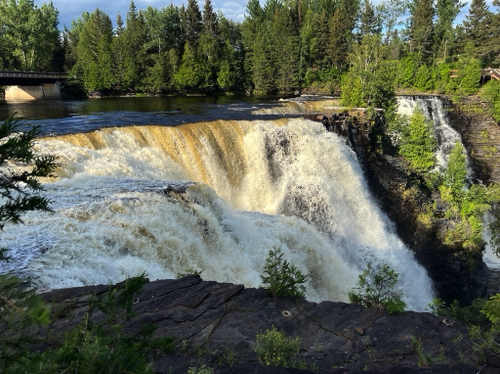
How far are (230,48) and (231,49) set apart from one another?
0.93 ft

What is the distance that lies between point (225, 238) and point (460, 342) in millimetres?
5757

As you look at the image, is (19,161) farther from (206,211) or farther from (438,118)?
(438,118)

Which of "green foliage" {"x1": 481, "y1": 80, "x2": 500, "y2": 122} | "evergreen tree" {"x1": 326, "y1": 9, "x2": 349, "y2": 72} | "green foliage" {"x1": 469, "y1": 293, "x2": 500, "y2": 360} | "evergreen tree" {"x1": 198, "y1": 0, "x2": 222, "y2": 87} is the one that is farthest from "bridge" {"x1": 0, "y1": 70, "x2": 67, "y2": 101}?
"green foliage" {"x1": 481, "y1": 80, "x2": 500, "y2": 122}

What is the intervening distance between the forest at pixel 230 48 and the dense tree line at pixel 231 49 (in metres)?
0.14

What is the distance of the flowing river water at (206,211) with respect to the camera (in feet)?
23.8

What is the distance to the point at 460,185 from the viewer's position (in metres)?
19.4

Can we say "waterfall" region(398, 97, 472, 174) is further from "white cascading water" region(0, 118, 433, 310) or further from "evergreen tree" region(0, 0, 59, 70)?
"evergreen tree" region(0, 0, 59, 70)

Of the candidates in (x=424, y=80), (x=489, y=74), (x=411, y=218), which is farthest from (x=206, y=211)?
(x=489, y=74)

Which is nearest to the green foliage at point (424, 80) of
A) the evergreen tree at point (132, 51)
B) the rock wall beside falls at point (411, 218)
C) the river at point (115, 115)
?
the river at point (115, 115)

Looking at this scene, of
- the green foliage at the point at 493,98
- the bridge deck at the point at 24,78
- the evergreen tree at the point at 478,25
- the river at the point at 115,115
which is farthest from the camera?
the evergreen tree at the point at 478,25

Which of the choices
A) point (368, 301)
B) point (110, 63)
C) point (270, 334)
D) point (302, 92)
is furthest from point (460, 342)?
point (110, 63)

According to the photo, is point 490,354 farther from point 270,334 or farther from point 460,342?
point 270,334

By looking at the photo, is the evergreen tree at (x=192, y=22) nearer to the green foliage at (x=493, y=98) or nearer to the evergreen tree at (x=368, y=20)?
the evergreen tree at (x=368, y=20)

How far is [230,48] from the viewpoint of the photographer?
54.9m
